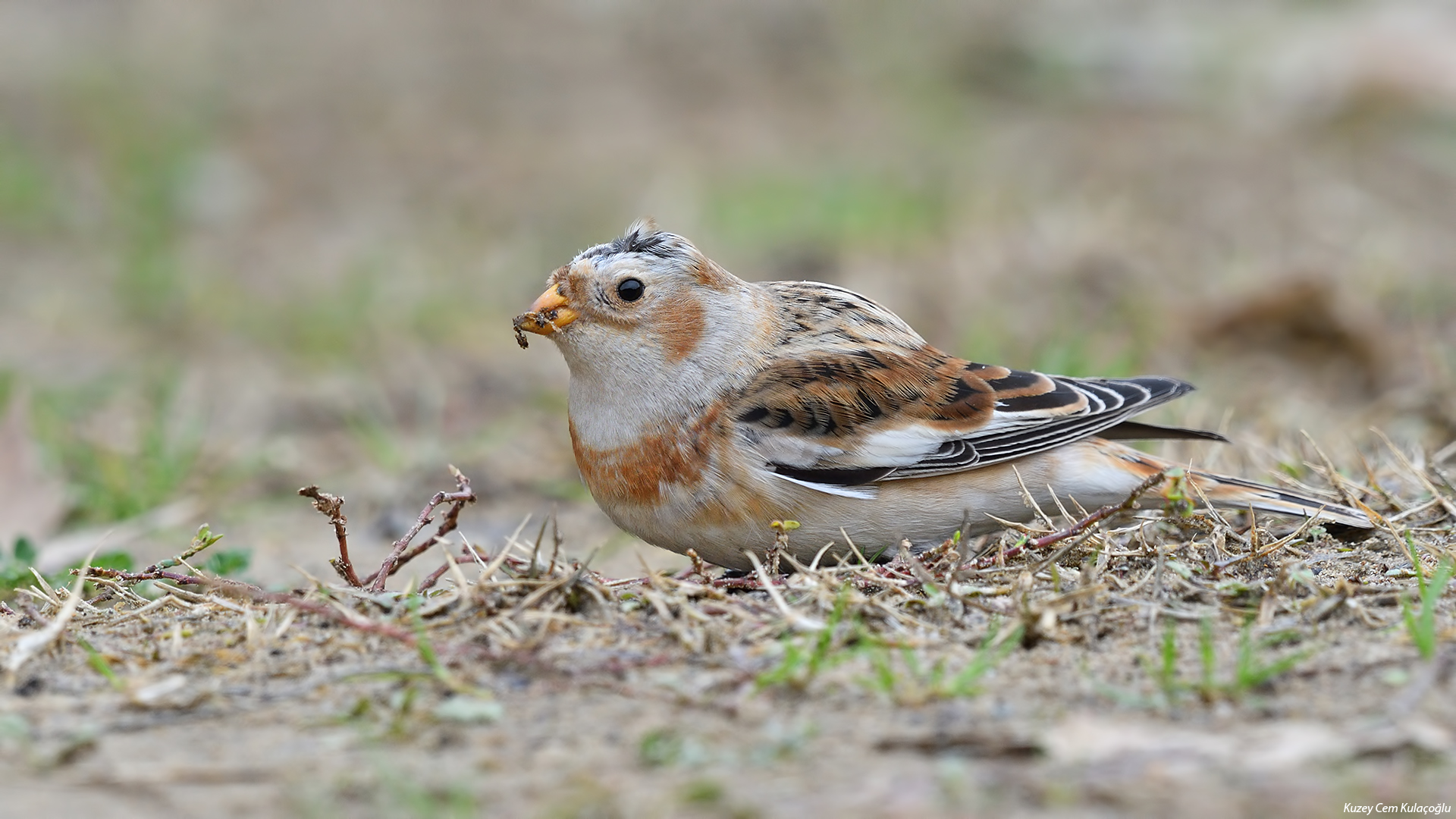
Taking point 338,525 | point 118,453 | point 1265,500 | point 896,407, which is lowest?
point 338,525

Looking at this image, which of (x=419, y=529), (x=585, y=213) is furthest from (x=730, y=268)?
(x=419, y=529)

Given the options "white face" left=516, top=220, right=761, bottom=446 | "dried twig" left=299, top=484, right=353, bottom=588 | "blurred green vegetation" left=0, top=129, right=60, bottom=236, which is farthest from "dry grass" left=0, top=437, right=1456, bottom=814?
"blurred green vegetation" left=0, top=129, right=60, bottom=236

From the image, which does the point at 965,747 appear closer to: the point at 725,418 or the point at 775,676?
the point at 775,676

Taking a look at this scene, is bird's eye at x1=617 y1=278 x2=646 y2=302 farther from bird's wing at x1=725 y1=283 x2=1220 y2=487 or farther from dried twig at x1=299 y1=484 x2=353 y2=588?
dried twig at x1=299 y1=484 x2=353 y2=588

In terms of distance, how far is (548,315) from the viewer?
490 centimetres

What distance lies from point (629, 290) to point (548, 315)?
29cm

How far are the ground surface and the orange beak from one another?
0.75 m

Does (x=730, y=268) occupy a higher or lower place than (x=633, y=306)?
higher

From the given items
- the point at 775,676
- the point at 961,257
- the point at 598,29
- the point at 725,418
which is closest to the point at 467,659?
the point at 775,676

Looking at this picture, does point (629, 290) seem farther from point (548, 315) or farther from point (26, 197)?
point (26, 197)

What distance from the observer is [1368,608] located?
3.78m

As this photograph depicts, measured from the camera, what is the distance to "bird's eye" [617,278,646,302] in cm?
501

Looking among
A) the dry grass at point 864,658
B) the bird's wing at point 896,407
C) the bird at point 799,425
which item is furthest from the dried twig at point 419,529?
the bird's wing at point 896,407

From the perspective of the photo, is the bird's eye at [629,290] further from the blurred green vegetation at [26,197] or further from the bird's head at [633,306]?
the blurred green vegetation at [26,197]
